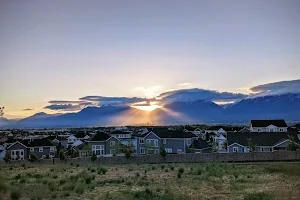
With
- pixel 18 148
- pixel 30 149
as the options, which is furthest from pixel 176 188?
pixel 18 148

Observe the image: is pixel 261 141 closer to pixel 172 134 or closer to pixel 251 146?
pixel 251 146

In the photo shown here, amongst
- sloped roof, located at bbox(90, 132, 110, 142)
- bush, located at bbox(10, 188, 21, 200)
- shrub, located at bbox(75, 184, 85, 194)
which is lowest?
shrub, located at bbox(75, 184, 85, 194)

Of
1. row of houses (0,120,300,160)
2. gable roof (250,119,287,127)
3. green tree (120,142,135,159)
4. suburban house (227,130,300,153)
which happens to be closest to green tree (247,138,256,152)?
row of houses (0,120,300,160)

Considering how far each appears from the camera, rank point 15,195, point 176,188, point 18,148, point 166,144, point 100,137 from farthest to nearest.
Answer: point 18,148 < point 100,137 < point 166,144 < point 176,188 < point 15,195

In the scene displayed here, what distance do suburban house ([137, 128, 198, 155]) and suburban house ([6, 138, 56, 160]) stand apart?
67.3 ft

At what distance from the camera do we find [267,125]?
290 ft

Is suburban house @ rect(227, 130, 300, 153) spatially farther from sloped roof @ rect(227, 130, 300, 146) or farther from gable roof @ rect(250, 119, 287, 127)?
gable roof @ rect(250, 119, 287, 127)

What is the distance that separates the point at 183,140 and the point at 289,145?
Answer: 791 inches

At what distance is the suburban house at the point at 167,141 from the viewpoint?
227ft

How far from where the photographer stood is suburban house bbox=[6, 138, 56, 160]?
72562 millimetres

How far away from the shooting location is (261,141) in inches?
2436

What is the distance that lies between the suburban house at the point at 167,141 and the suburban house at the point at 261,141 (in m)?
8.64

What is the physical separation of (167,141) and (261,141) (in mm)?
18012

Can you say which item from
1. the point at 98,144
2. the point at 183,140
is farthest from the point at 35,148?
the point at 183,140
